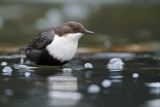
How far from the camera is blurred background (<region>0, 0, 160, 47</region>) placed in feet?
48.5

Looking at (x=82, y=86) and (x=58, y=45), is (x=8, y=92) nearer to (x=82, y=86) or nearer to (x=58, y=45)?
(x=82, y=86)

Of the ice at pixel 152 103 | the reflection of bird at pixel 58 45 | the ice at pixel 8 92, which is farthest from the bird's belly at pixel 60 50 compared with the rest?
the ice at pixel 152 103

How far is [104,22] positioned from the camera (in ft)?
55.9

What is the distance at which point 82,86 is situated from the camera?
662 cm

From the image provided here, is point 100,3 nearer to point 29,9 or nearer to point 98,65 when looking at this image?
point 29,9

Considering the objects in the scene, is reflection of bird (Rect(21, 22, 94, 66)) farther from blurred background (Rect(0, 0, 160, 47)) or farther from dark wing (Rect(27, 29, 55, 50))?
blurred background (Rect(0, 0, 160, 47))

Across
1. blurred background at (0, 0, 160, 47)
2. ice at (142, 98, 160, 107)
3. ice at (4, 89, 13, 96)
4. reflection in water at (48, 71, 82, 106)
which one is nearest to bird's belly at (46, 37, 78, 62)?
reflection in water at (48, 71, 82, 106)

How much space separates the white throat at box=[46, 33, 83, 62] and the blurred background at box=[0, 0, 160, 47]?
526cm

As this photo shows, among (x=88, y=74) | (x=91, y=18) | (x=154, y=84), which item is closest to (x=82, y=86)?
(x=154, y=84)

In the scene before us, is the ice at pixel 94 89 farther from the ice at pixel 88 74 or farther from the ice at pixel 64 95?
the ice at pixel 88 74

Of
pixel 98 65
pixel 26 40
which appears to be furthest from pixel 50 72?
pixel 26 40

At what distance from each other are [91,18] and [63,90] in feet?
36.9

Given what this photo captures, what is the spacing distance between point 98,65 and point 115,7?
937 centimetres

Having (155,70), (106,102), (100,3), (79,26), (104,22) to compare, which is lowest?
(106,102)
